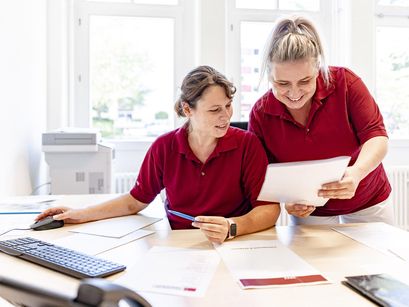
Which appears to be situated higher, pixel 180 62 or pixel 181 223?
pixel 180 62

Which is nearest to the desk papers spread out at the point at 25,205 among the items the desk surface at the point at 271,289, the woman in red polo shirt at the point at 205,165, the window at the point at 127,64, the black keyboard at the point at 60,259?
the desk surface at the point at 271,289

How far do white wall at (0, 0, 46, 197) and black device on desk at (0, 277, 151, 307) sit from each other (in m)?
1.76

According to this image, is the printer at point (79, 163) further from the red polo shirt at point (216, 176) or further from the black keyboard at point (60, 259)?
the black keyboard at point (60, 259)

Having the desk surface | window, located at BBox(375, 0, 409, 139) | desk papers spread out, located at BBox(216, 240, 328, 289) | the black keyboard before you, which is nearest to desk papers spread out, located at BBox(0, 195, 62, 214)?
the desk surface

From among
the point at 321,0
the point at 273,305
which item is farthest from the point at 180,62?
the point at 273,305

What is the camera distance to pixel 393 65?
363cm

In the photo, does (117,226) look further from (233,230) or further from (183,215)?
(233,230)

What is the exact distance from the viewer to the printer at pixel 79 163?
2.51 metres

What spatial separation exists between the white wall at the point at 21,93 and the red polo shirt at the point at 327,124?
136cm

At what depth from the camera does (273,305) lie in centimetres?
74

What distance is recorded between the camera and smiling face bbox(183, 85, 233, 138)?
54.9 inches

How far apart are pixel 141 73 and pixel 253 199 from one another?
2359 mm

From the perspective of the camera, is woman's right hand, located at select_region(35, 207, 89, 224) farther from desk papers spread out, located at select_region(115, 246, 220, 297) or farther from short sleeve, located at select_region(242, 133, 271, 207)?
short sleeve, located at select_region(242, 133, 271, 207)

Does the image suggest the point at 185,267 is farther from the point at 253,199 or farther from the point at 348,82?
the point at 348,82
